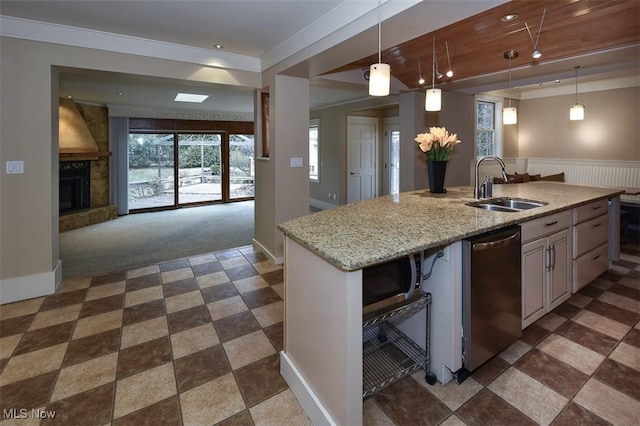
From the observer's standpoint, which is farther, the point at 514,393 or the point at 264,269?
the point at 264,269

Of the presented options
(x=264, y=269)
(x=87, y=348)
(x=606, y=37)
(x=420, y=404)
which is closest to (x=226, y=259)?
(x=264, y=269)

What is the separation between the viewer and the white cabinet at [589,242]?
2.68 m

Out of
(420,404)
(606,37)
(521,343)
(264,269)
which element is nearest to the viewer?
(420,404)

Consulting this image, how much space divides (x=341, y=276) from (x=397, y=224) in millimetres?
639

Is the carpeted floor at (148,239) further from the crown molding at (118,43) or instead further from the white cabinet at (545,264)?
the white cabinet at (545,264)

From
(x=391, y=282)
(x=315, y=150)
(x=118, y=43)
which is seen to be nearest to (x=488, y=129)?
(x=315, y=150)

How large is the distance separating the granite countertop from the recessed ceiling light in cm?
467

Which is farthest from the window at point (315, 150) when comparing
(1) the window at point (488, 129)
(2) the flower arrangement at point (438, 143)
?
(2) the flower arrangement at point (438, 143)

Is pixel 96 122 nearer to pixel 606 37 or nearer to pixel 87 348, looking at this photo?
pixel 87 348

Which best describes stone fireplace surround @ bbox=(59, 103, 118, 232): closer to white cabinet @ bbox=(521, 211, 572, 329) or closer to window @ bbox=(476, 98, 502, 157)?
white cabinet @ bbox=(521, 211, 572, 329)

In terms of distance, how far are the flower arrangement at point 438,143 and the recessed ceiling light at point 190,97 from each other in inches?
182

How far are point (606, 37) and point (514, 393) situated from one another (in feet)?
10.3

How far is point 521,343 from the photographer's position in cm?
225

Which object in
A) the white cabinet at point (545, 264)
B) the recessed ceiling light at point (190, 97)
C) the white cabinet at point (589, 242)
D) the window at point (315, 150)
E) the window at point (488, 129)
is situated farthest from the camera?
the window at point (315, 150)
